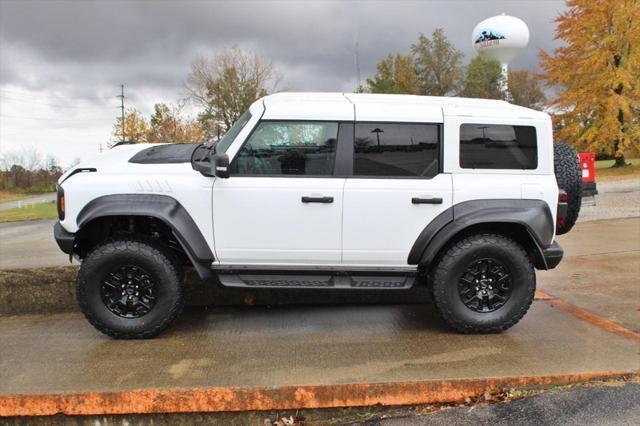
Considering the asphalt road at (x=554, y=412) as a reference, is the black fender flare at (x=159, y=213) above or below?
above

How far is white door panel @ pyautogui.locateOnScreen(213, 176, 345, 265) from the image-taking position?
377cm

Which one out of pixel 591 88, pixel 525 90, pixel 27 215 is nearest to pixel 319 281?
pixel 27 215

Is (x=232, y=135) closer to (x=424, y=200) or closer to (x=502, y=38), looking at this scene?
(x=424, y=200)

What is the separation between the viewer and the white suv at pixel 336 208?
3.78 meters

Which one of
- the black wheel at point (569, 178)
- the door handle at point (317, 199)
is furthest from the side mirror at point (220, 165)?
the black wheel at point (569, 178)

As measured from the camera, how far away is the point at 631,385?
3.23 m

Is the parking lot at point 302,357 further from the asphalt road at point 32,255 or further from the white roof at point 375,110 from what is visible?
the asphalt road at point 32,255

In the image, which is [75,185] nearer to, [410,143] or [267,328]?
[267,328]

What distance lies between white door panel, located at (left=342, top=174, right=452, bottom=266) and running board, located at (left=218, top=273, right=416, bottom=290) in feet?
0.80

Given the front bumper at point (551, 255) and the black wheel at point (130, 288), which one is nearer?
the black wheel at point (130, 288)

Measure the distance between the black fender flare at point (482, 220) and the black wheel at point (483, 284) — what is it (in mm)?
134

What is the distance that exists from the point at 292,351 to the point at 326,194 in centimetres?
115

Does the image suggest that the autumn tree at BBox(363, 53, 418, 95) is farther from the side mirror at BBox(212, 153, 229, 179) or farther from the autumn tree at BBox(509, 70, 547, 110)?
the side mirror at BBox(212, 153, 229, 179)

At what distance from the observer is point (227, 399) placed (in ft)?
9.99
